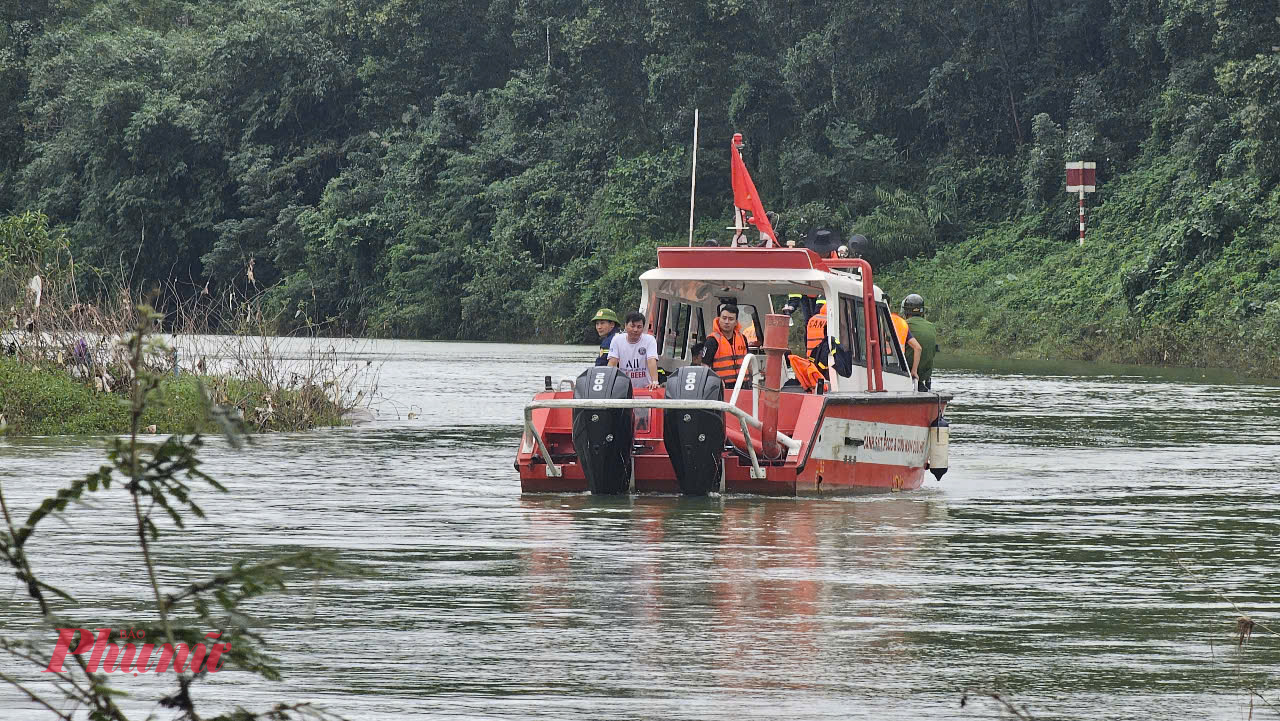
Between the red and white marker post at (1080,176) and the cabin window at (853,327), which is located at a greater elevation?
the red and white marker post at (1080,176)

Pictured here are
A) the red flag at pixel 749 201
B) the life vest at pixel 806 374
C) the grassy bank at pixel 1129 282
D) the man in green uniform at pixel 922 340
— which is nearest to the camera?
the life vest at pixel 806 374

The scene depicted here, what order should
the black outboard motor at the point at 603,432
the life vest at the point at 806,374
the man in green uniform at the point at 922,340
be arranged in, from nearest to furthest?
1. the black outboard motor at the point at 603,432
2. the life vest at the point at 806,374
3. the man in green uniform at the point at 922,340

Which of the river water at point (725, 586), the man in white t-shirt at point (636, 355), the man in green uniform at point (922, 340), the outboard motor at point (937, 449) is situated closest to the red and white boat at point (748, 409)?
the outboard motor at point (937, 449)

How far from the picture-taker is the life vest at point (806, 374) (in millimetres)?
16078

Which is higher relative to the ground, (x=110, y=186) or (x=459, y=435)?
(x=110, y=186)

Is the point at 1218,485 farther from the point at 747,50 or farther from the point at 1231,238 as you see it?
the point at 747,50

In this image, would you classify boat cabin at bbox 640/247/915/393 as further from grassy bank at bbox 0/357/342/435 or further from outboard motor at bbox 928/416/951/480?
grassy bank at bbox 0/357/342/435

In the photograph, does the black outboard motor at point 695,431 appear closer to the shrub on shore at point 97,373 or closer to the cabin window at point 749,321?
the cabin window at point 749,321

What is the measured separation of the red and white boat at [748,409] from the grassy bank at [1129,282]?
2209cm

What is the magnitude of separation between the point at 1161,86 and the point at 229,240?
1155 inches

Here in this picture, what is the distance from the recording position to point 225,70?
64562 millimetres

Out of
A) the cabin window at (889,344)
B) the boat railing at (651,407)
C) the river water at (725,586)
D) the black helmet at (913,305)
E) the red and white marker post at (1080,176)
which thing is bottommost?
the river water at (725,586)

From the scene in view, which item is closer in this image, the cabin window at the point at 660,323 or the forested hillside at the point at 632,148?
the cabin window at the point at 660,323

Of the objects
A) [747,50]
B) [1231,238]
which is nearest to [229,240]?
[747,50]
